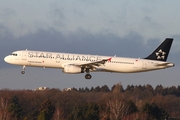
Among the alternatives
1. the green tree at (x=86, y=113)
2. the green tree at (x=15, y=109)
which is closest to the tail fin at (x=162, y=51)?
the green tree at (x=86, y=113)

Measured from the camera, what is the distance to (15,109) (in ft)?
376

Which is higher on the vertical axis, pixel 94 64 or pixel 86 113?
pixel 94 64

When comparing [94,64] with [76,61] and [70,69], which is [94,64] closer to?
[76,61]

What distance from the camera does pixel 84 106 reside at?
106750 millimetres

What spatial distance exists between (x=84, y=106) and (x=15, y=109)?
1610 centimetres

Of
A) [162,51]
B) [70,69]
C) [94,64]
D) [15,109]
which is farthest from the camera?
[15,109]

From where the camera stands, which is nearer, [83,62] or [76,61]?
[76,61]

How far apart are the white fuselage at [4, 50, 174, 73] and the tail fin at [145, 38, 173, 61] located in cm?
164

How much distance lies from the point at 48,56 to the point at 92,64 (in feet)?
21.3

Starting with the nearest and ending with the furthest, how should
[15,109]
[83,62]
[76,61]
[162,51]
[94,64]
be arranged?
[94,64] < [76,61] < [83,62] < [162,51] < [15,109]

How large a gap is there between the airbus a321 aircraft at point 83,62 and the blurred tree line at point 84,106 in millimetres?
12847

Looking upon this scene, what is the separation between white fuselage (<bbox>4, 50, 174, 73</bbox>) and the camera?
266 feet

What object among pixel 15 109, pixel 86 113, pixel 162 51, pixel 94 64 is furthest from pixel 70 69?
pixel 15 109

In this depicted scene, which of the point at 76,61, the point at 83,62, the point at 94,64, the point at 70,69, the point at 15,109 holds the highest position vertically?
the point at 76,61
